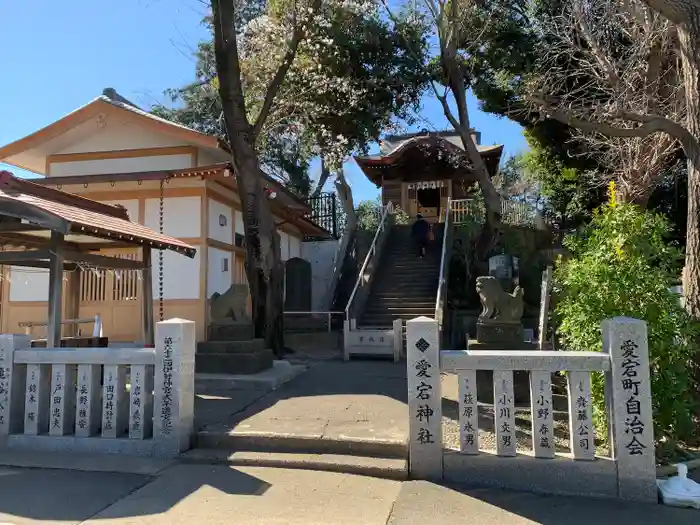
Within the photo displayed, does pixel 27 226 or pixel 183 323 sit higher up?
pixel 27 226

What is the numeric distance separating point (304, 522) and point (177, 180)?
9.48 metres

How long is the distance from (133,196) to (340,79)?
678cm

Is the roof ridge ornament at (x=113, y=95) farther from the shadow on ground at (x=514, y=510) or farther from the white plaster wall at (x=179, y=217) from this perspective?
the shadow on ground at (x=514, y=510)

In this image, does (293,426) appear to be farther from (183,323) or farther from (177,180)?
(177,180)

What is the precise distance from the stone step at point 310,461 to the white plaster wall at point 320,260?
45.2 ft

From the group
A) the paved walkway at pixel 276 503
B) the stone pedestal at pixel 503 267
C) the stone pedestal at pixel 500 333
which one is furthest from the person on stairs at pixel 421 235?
the paved walkway at pixel 276 503

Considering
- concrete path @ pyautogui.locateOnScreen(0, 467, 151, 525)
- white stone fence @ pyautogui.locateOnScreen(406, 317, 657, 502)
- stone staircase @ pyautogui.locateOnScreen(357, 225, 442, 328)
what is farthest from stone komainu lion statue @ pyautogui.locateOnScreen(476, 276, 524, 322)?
stone staircase @ pyautogui.locateOnScreen(357, 225, 442, 328)

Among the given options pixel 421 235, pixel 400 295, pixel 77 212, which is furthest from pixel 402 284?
pixel 77 212

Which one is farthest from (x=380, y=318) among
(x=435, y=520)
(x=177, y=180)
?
(x=435, y=520)

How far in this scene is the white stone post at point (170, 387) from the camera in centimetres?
521

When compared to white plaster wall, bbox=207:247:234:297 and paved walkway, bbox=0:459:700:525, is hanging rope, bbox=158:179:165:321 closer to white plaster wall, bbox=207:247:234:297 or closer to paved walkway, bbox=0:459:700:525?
white plaster wall, bbox=207:247:234:297

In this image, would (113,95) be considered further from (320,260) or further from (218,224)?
(320,260)

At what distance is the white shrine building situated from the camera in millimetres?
11664

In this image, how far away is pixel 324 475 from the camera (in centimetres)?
473
